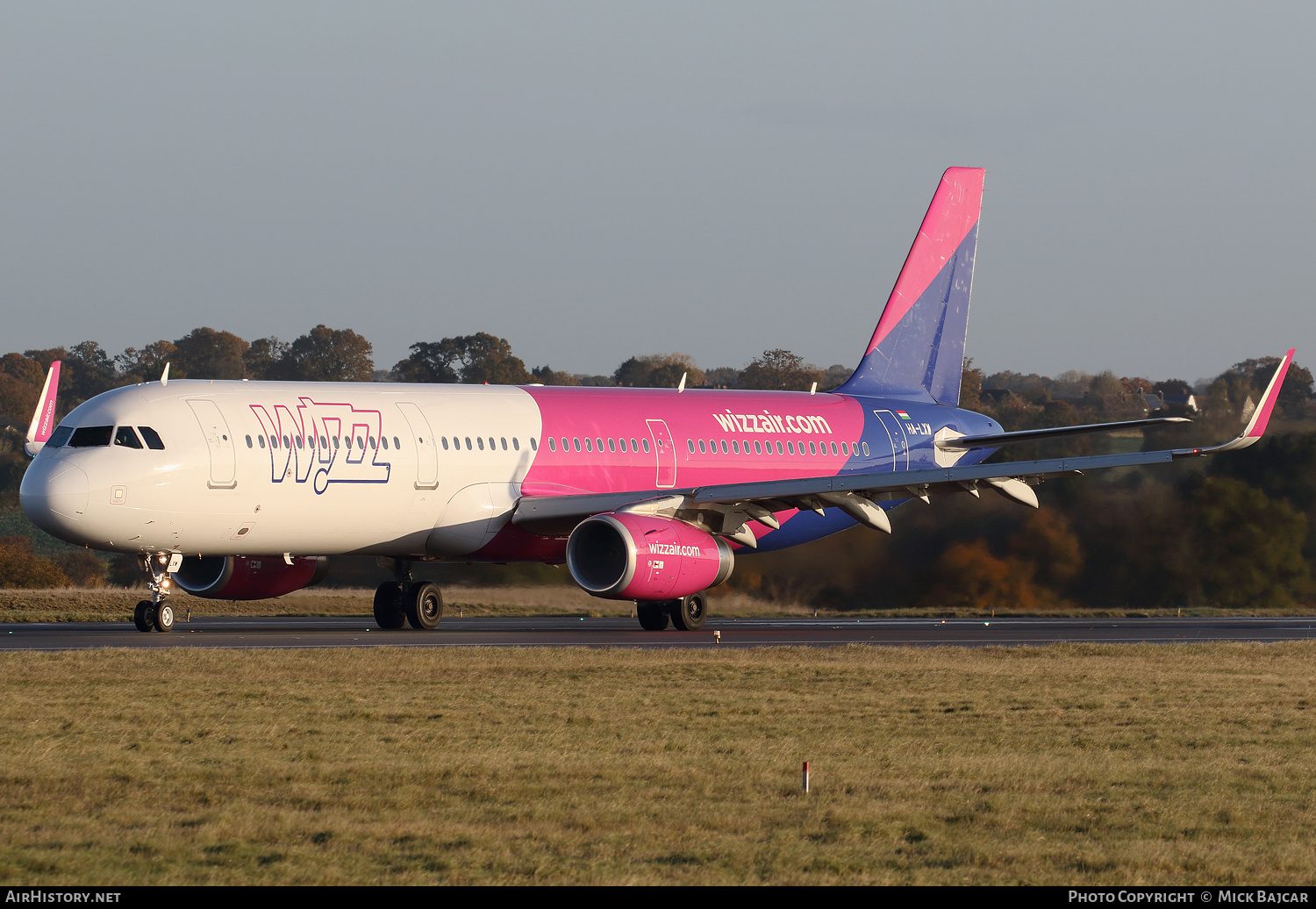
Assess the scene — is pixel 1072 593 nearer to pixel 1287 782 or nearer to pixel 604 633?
pixel 604 633

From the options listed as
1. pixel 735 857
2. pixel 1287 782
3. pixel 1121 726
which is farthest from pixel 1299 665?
pixel 735 857

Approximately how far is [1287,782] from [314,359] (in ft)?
297

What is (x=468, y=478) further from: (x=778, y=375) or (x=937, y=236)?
(x=778, y=375)

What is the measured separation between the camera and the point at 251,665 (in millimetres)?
18094

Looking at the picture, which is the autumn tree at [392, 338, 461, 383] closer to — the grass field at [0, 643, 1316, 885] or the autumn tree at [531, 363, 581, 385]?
the autumn tree at [531, 363, 581, 385]

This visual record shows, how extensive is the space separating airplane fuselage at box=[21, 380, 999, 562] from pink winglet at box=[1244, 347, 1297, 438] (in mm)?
7670

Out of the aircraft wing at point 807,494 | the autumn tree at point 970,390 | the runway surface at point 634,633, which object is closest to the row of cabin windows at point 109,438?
the runway surface at point 634,633

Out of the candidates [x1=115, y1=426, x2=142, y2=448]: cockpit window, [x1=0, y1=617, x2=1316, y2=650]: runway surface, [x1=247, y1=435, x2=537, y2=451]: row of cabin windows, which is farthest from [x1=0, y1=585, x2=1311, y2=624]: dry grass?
[x1=115, y1=426, x2=142, y2=448]: cockpit window

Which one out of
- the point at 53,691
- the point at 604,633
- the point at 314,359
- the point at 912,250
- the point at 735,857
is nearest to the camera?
the point at 735,857

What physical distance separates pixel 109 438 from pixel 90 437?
276 millimetres

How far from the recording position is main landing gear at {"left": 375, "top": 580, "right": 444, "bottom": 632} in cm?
2656

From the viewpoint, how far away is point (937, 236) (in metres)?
34.5

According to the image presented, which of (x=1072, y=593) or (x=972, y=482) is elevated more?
(x=972, y=482)

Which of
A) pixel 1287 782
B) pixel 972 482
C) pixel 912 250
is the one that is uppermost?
pixel 912 250
